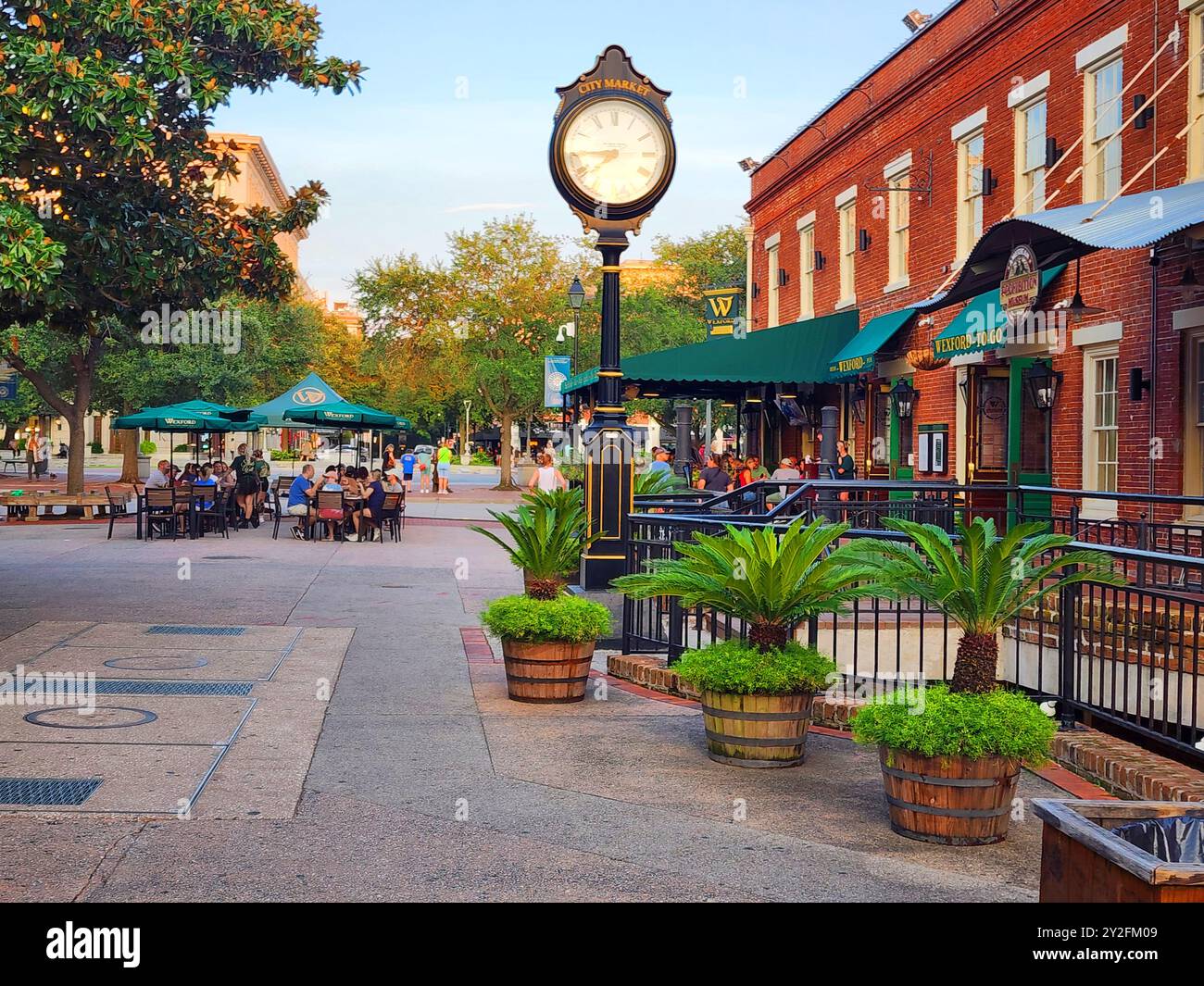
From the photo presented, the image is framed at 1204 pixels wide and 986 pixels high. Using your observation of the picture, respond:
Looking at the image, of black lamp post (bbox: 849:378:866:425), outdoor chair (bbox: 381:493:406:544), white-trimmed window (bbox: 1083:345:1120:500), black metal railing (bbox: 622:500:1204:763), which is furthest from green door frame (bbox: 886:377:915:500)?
black metal railing (bbox: 622:500:1204:763)

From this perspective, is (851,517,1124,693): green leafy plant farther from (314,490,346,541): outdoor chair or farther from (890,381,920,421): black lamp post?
(314,490,346,541): outdoor chair

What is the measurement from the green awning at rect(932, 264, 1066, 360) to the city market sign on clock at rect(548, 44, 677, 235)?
591cm

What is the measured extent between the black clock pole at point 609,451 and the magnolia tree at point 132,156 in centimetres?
404

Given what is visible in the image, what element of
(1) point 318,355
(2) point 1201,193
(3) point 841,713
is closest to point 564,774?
(3) point 841,713

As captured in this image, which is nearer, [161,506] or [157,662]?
[157,662]

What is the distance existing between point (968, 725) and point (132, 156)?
986cm

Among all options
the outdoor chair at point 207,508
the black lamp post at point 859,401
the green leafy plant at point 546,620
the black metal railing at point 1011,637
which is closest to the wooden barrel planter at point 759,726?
the black metal railing at point 1011,637

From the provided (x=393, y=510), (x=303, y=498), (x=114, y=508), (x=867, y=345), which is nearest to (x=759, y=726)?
(x=867, y=345)

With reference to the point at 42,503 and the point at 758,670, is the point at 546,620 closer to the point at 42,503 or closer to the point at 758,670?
the point at 758,670

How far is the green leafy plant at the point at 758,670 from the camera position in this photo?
748cm

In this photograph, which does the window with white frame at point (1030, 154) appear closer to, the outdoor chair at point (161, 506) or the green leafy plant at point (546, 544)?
the green leafy plant at point (546, 544)

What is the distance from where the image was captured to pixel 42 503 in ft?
91.0
